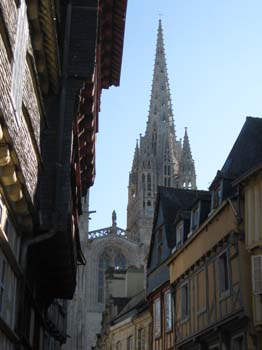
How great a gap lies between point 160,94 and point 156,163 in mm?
15603

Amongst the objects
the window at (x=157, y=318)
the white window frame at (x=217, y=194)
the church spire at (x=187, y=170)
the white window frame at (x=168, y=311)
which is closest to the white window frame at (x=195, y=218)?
the white window frame at (x=217, y=194)

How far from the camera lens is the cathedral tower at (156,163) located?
9656 cm

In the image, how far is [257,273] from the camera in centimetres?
1575

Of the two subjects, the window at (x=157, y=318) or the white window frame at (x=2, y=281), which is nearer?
the white window frame at (x=2, y=281)

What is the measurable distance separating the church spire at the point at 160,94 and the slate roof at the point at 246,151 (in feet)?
286

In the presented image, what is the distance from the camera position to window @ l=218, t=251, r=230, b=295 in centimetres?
1800

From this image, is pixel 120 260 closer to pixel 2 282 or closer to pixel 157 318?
pixel 157 318

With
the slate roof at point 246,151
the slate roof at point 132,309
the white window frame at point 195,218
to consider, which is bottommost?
the slate roof at point 132,309

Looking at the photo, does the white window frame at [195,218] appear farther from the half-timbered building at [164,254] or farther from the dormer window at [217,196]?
the dormer window at [217,196]

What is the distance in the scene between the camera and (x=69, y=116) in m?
13.3

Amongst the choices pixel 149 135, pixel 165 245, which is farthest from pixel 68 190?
pixel 149 135

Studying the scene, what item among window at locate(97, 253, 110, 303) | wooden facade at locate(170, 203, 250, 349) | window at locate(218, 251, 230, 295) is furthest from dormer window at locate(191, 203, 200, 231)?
window at locate(97, 253, 110, 303)

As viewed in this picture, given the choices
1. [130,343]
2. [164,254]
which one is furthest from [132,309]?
[164,254]

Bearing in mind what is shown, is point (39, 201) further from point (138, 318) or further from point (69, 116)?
point (138, 318)
